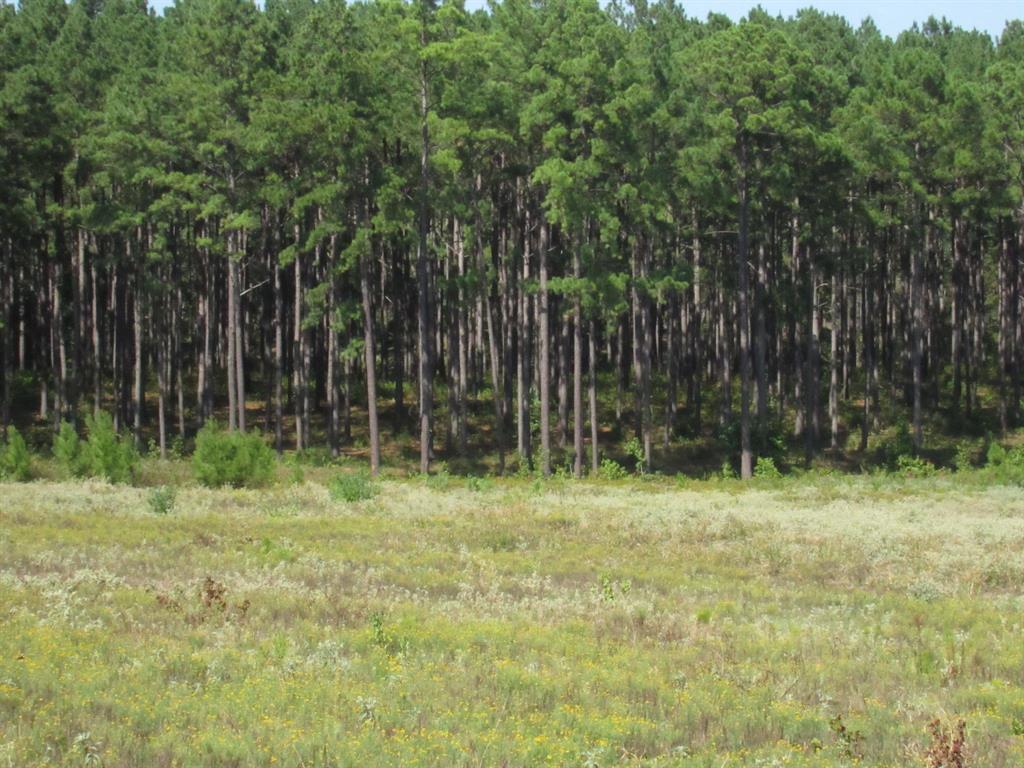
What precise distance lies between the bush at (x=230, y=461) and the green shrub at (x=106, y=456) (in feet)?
6.95

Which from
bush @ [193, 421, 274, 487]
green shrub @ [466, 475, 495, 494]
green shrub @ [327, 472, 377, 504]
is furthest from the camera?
green shrub @ [466, 475, 495, 494]

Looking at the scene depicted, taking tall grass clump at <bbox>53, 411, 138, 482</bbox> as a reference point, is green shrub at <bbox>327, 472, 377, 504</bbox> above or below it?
below

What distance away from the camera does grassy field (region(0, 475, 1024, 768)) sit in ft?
32.3

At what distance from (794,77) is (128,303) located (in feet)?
112

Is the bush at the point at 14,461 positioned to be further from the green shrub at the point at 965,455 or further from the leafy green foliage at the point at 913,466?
the green shrub at the point at 965,455

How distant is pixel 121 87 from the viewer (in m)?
43.5

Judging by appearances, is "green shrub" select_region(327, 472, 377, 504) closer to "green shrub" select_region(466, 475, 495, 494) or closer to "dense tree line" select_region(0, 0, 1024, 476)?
"green shrub" select_region(466, 475, 495, 494)

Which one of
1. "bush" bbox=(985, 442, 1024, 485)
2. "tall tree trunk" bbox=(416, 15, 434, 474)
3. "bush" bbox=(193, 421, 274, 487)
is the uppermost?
"tall tree trunk" bbox=(416, 15, 434, 474)

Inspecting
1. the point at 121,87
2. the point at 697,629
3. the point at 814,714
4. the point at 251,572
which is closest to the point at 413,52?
the point at 121,87

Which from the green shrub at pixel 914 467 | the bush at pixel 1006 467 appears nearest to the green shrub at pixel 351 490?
the green shrub at pixel 914 467

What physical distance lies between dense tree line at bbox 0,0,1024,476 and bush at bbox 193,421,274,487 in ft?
21.3

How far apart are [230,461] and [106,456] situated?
367 centimetres

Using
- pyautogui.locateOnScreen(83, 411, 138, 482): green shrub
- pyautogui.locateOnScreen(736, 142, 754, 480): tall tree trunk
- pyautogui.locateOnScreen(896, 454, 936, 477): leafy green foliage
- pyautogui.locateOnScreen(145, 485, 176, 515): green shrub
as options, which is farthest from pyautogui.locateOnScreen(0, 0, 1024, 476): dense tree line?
pyautogui.locateOnScreen(145, 485, 176, 515): green shrub

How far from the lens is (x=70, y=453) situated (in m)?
33.3
